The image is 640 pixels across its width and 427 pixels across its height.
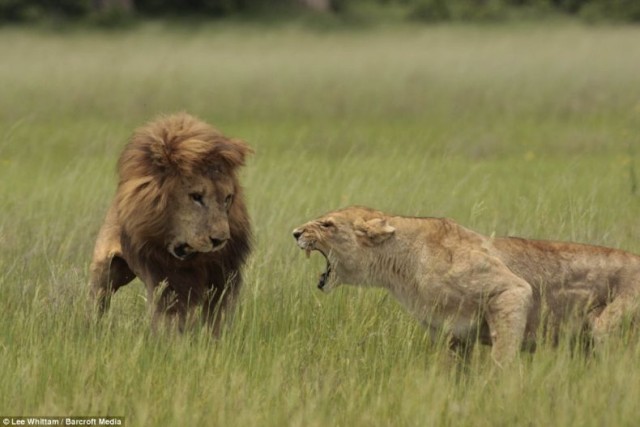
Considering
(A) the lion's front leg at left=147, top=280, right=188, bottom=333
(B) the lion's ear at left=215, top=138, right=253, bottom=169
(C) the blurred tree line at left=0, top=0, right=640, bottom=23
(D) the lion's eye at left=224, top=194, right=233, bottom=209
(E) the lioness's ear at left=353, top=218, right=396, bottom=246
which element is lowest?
(A) the lion's front leg at left=147, top=280, right=188, bottom=333

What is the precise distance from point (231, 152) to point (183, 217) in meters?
0.33

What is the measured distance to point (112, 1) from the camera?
32469 millimetres

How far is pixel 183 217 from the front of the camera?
18.0 feet

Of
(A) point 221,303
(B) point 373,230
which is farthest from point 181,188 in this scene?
(B) point 373,230

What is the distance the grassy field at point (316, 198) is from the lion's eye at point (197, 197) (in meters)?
0.56

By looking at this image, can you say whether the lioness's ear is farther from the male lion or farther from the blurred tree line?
the blurred tree line

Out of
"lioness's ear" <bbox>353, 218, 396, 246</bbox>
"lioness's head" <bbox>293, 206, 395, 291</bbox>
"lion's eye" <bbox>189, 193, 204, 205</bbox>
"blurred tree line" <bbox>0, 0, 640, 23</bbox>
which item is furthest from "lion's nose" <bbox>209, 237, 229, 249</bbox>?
"blurred tree line" <bbox>0, 0, 640, 23</bbox>

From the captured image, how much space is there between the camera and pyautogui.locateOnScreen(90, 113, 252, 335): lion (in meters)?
5.47

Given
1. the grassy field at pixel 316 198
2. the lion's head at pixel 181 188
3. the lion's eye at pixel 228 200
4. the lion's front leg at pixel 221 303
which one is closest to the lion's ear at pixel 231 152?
the lion's head at pixel 181 188

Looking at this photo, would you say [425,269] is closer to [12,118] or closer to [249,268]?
[249,268]

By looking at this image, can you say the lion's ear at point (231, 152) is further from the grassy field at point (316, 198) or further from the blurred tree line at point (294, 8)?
the blurred tree line at point (294, 8)

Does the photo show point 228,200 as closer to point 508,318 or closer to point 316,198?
point 508,318

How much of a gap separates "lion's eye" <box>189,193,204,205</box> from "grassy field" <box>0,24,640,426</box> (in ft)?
1.82

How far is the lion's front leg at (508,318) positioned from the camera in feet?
16.9
